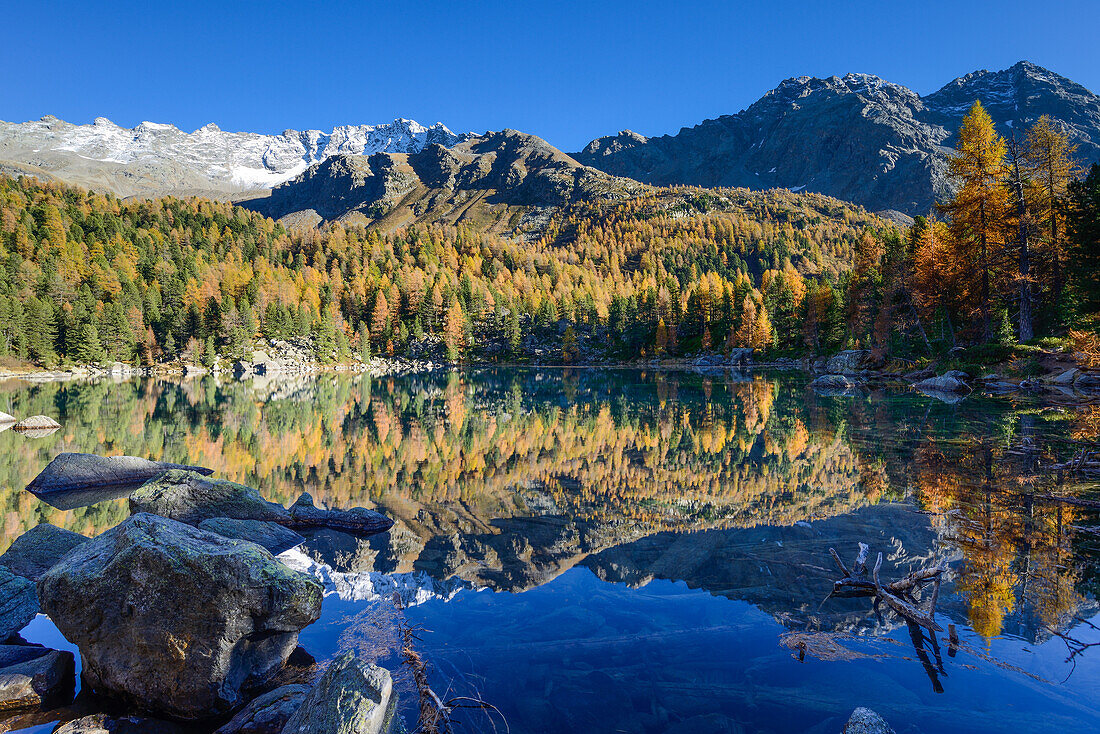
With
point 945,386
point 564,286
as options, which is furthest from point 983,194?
point 564,286

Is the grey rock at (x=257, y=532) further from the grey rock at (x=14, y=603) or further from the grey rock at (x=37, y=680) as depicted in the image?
the grey rock at (x=37, y=680)

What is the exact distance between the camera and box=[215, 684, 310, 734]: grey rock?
18.2 ft

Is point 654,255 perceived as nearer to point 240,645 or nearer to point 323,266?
point 323,266

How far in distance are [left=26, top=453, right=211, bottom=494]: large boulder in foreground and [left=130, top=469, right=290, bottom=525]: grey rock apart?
6.36m

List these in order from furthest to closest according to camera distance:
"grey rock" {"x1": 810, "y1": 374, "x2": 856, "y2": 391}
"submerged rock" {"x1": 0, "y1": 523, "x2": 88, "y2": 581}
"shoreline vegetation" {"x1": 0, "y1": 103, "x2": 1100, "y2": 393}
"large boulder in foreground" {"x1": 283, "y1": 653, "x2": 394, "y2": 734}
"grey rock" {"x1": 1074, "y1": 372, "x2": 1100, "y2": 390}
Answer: "grey rock" {"x1": 810, "y1": 374, "x2": 856, "y2": 391} → "shoreline vegetation" {"x1": 0, "y1": 103, "x2": 1100, "y2": 393} → "grey rock" {"x1": 1074, "y1": 372, "x2": 1100, "y2": 390} → "submerged rock" {"x1": 0, "y1": 523, "x2": 88, "y2": 581} → "large boulder in foreground" {"x1": 283, "y1": 653, "x2": 394, "y2": 734}

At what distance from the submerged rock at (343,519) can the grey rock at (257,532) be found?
0.85 metres

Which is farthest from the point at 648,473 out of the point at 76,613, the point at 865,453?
the point at 76,613

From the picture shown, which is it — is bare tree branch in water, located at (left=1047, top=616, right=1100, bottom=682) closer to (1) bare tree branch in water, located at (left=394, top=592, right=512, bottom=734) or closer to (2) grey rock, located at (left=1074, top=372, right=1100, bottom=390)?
(1) bare tree branch in water, located at (left=394, top=592, right=512, bottom=734)

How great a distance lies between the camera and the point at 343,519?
13.4m

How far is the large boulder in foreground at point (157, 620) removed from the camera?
615cm

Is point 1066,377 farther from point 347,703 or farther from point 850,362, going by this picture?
point 347,703

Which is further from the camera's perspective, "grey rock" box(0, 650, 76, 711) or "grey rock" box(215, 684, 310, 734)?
"grey rock" box(0, 650, 76, 711)

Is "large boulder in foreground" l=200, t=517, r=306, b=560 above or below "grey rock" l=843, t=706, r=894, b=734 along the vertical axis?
below

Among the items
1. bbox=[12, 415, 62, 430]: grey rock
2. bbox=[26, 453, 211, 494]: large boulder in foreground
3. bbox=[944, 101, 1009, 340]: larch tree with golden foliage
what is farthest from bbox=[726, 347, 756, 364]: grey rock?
bbox=[12, 415, 62, 430]: grey rock
